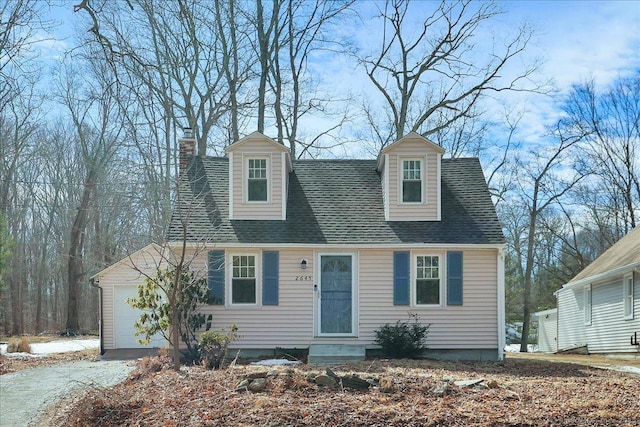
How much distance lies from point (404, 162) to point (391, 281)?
2861mm

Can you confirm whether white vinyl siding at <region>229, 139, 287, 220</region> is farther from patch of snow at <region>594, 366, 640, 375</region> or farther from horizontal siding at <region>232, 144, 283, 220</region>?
patch of snow at <region>594, 366, 640, 375</region>

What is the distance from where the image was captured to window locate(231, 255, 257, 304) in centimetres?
1579

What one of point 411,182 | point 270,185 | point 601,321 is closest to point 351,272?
point 411,182

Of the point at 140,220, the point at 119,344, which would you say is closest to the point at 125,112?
the point at 140,220

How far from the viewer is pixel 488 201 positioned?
17.0m

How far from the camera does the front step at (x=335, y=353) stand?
14.5 m

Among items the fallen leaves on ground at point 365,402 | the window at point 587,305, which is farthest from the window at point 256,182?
the window at point 587,305

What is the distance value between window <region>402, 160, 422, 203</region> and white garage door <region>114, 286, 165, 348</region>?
899 centimetres

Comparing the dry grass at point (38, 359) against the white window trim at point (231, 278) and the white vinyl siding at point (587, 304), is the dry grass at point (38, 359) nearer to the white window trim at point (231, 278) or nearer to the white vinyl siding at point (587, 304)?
the white window trim at point (231, 278)

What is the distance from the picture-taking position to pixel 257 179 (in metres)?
16.6

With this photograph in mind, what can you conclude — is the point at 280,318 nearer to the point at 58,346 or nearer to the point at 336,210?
the point at 336,210

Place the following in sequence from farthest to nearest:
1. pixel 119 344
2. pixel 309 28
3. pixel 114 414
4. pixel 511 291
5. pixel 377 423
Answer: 1. pixel 511 291
2. pixel 309 28
3. pixel 119 344
4. pixel 114 414
5. pixel 377 423

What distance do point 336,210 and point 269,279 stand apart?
2.43 m

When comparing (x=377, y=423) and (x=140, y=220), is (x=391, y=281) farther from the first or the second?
(x=140, y=220)
